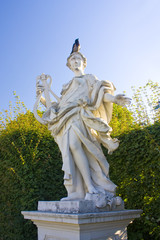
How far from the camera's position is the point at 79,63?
3.65 m

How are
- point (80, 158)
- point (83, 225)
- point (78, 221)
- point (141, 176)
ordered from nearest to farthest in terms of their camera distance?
point (78, 221), point (83, 225), point (80, 158), point (141, 176)

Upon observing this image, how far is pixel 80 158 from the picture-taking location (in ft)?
9.85

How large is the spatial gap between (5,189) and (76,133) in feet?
11.7

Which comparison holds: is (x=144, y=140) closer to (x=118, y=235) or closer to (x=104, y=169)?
(x=104, y=169)

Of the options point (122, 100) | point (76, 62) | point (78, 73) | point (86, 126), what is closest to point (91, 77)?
point (78, 73)

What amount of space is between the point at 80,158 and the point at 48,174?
10.0 feet

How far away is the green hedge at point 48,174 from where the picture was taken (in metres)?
4.65

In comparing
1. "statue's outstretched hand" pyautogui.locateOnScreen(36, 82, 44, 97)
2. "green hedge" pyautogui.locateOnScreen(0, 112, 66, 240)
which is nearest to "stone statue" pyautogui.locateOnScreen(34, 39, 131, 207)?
"statue's outstretched hand" pyautogui.locateOnScreen(36, 82, 44, 97)

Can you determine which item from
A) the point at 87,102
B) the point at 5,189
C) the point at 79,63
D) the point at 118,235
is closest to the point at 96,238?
the point at 118,235

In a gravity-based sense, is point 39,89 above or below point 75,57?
below

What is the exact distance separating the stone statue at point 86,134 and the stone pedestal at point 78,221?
18 cm

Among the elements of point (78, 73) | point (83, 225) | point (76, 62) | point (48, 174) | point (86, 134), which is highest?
point (76, 62)

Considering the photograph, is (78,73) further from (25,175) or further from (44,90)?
(25,175)

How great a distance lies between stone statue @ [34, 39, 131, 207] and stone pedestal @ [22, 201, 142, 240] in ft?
0.59
